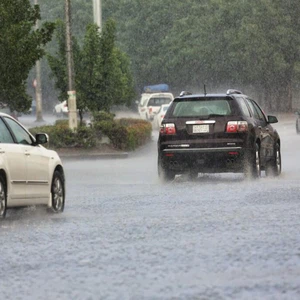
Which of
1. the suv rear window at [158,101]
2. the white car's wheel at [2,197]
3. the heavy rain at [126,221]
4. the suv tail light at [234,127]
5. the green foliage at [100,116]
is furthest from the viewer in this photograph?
the suv rear window at [158,101]

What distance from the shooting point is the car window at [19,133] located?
16469 mm

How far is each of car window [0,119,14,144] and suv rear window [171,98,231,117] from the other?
7.46 metres

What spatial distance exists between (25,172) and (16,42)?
1782 cm

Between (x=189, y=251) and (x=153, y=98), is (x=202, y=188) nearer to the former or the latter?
(x=189, y=251)

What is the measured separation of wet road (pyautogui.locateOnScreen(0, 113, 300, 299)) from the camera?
913cm

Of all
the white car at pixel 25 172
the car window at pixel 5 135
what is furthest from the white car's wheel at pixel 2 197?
the car window at pixel 5 135

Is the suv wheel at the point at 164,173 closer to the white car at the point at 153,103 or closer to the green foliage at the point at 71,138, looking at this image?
the green foliage at the point at 71,138

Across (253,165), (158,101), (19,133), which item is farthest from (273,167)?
(158,101)

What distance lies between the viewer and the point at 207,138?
2306 cm

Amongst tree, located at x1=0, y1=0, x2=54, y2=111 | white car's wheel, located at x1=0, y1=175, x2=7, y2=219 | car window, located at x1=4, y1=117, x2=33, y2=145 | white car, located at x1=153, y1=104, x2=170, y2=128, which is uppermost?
tree, located at x1=0, y1=0, x2=54, y2=111

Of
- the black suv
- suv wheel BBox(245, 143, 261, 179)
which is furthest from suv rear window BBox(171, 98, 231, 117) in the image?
suv wheel BBox(245, 143, 261, 179)

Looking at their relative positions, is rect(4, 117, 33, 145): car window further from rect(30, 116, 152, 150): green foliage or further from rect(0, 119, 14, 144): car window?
rect(30, 116, 152, 150): green foliage

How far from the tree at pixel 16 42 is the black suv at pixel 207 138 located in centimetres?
1076

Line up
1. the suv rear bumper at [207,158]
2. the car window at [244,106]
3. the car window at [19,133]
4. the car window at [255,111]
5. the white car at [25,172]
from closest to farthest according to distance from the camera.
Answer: the white car at [25,172], the car window at [19,133], the suv rear bumper at [207,158], the car window at [244,106], the car window at [255,111]
